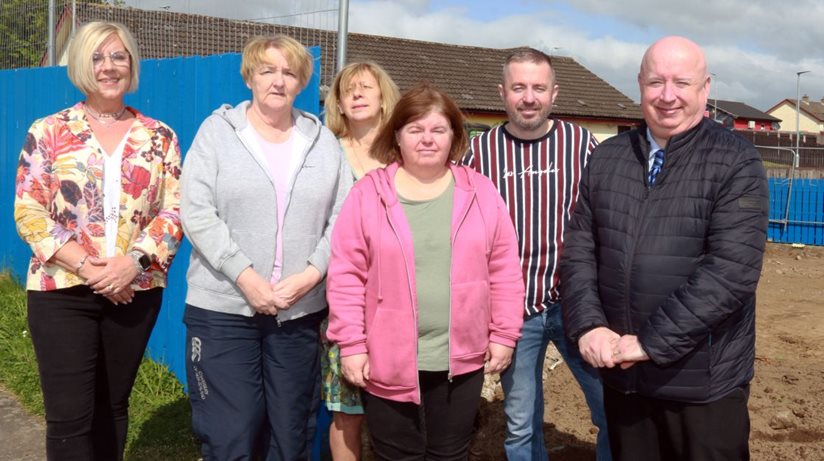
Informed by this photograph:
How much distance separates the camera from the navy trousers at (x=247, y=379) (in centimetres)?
313

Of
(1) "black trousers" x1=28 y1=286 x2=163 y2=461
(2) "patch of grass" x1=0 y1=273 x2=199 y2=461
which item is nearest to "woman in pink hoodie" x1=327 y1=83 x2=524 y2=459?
(1) "black trousers" x1=28 y1=286 x2=163 y2=461

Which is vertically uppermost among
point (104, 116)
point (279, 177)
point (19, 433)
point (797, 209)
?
point (104, 116)

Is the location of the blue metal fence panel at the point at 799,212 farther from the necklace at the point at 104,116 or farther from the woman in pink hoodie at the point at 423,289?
the necklace at the point at 104,116

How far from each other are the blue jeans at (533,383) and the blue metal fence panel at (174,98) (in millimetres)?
1562

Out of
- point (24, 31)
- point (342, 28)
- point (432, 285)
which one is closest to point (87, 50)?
point (342, 28)

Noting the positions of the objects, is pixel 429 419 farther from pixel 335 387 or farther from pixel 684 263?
pixel 684 263

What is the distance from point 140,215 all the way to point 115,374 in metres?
0.67

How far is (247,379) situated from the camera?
3.17 meters

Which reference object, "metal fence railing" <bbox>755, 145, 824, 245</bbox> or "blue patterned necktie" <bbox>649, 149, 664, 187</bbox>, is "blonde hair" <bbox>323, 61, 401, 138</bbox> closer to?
"blue patterned necktie" <bbox>649, 149, 664, 187</bbox>

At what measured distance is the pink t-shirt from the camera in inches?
123

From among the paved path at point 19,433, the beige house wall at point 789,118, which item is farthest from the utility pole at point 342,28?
the beige house wall at point 789,118

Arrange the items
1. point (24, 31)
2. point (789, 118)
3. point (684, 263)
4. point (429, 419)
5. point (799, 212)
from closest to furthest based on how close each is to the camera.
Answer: point (684, 263) → point (429, 419) → point (24, 31) → point (799, 212) → point (789, 118)

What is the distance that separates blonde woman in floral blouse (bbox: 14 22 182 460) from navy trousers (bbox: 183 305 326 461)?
0.29 metres

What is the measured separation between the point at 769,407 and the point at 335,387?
128 inches
